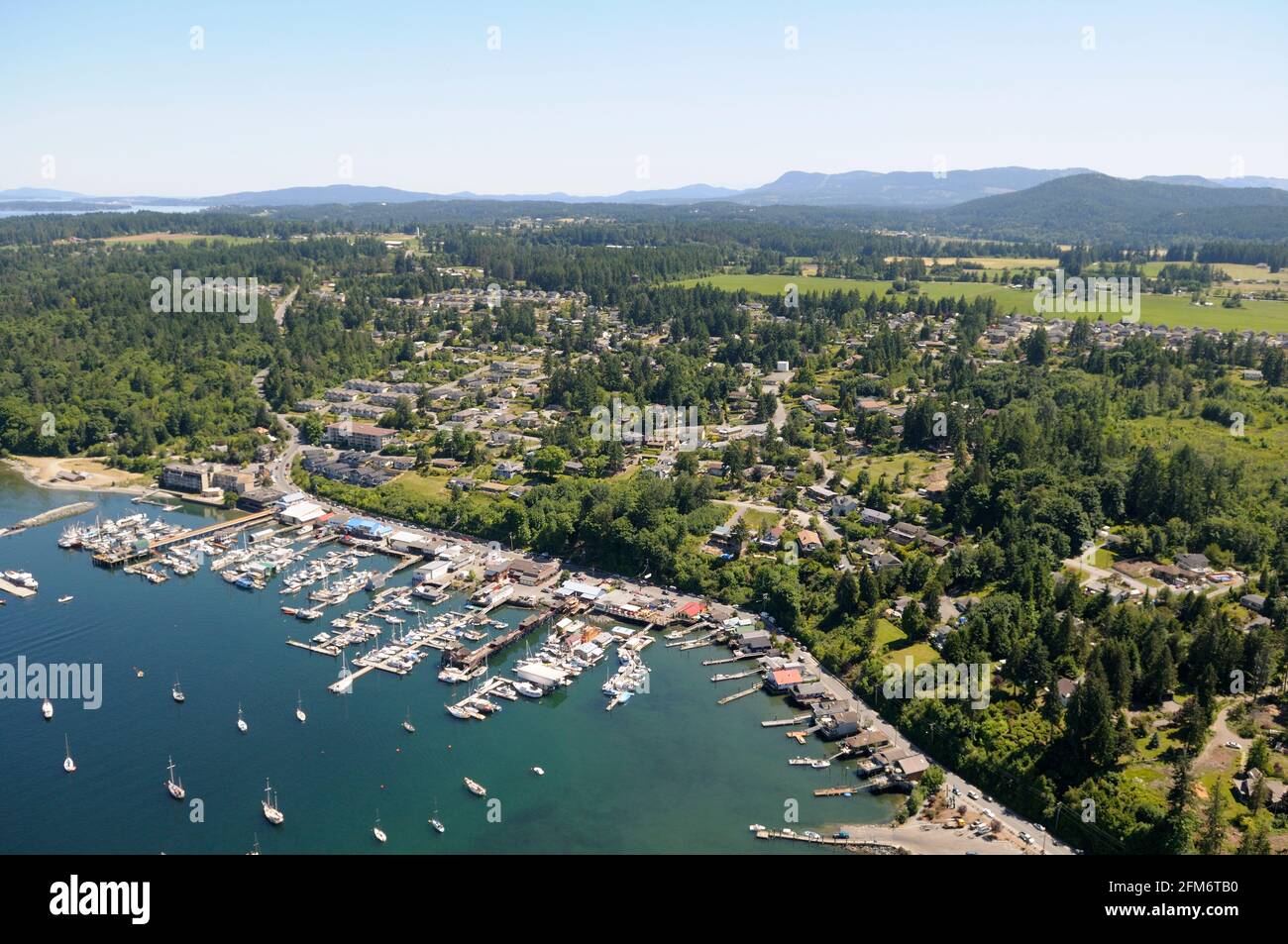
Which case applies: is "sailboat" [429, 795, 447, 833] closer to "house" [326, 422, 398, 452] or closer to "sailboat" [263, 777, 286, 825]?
"sailboat" [263, 777, 286, 825]

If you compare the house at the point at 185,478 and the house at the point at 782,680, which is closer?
the house at the point at 782,680

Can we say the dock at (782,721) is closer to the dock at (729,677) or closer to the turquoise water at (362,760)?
the turquoise water at (362,760)

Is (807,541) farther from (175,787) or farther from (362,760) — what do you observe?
(175,787)

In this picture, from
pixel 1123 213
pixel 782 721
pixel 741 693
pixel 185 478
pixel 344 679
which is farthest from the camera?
pixel 1123 213

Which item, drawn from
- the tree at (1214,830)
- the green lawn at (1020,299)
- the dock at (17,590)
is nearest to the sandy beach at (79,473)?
the dock at (17,590)

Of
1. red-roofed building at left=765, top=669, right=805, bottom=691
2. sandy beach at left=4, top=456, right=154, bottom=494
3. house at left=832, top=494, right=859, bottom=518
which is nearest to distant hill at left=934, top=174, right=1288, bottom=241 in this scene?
house at left=832, top=494, right=859, bottom=518

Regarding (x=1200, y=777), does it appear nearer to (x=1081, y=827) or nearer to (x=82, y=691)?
(x=1081, y=827)

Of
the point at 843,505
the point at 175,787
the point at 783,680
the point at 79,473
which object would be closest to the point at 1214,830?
the point at 783,680
